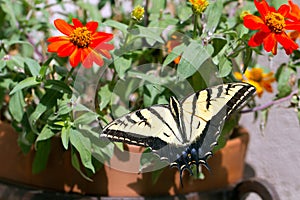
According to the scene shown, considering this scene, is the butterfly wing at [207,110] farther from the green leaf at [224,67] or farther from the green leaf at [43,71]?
the green leaf at [43,71]

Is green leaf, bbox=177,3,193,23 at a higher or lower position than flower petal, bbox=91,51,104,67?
higher

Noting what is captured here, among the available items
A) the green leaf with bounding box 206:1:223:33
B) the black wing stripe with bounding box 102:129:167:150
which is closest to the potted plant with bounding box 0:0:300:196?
the green leaf with bounding box 206:1:223:33

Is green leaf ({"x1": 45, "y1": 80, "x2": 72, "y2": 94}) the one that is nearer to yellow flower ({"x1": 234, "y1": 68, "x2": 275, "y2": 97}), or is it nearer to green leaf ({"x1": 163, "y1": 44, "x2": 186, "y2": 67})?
green leaf ({"x1": 163, "y1": 44, "x2": 186, "y2": 67})

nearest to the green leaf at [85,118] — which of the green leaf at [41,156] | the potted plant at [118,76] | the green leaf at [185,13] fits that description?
the potted plant at [118,76]

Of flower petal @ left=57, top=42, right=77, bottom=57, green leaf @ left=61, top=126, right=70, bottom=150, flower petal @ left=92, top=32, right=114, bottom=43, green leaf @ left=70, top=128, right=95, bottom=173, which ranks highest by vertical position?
flower petal @ left=92, top=32, right=114, bottom=43

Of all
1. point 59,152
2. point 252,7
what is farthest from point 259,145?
point 59,152

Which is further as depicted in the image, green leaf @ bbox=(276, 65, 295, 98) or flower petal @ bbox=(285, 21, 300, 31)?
green leaf @ bbox=(276, 65, 295, 98)

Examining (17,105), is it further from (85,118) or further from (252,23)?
(252,23)

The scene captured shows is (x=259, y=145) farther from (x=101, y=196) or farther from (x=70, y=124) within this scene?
(x=70, y=124)
